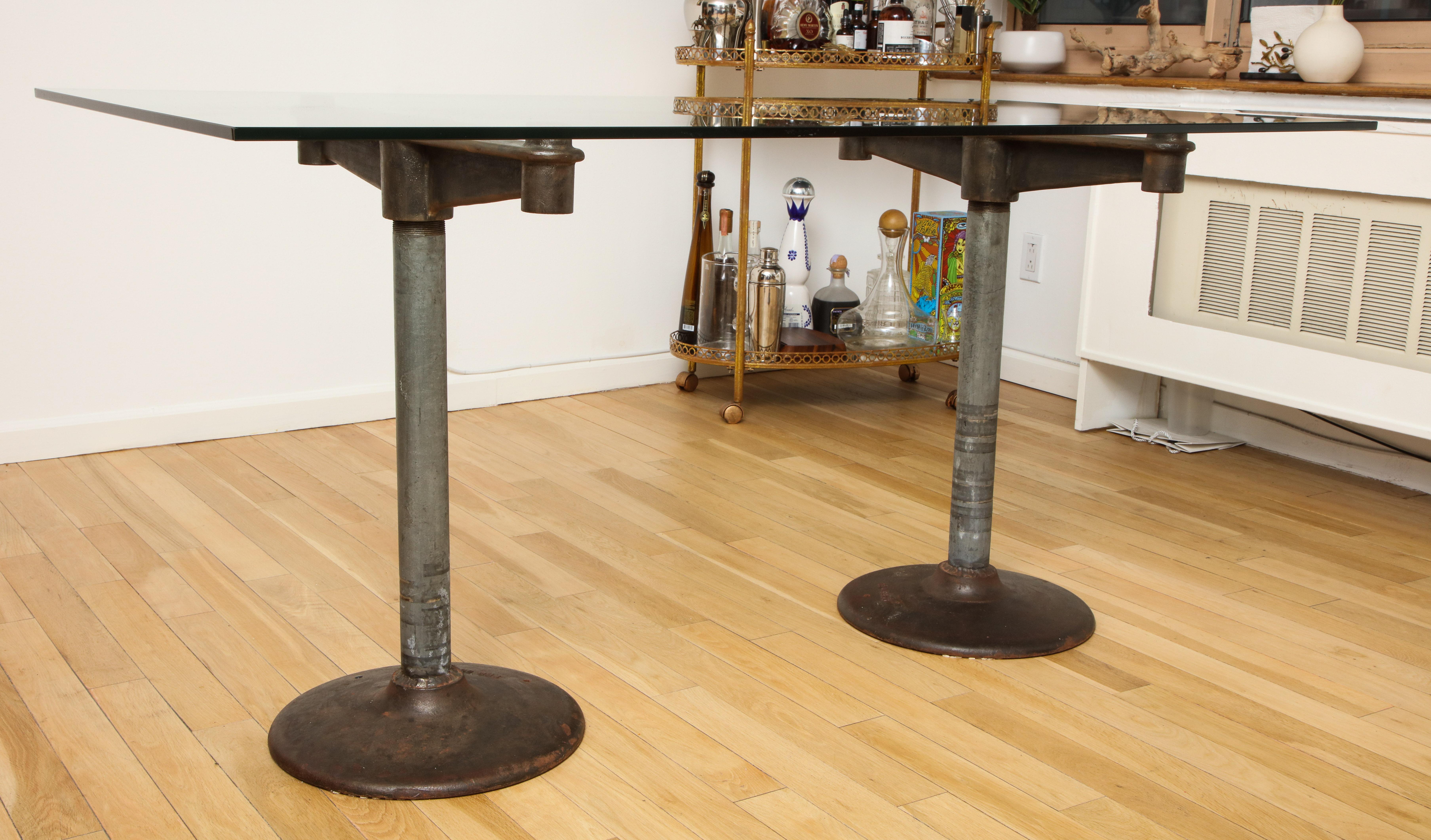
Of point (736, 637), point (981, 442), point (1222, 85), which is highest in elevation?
point (1222, 85)

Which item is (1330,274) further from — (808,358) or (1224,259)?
(808,358)

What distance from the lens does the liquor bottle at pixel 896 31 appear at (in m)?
2.86

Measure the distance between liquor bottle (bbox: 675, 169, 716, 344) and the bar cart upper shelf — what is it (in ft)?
0.08

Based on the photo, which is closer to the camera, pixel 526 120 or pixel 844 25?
pixel 526 120

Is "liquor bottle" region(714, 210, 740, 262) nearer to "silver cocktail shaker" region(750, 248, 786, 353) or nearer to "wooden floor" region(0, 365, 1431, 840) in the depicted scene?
"silver cocktail shaker" region(750, 248, 786, 353)

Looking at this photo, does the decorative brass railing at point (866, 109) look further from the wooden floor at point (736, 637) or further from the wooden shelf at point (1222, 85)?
the wooden floor at point (736, 637)

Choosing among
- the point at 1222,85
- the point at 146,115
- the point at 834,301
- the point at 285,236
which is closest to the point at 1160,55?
the point at 1222,85

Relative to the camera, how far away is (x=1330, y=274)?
246cm

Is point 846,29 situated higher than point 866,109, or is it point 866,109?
point 846,29

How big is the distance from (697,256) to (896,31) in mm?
699

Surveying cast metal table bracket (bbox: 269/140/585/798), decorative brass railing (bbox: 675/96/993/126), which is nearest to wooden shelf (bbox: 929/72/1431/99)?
decorative brass railing (bbox: 675/96/993/126)

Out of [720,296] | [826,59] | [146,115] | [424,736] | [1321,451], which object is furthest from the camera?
[720,296]

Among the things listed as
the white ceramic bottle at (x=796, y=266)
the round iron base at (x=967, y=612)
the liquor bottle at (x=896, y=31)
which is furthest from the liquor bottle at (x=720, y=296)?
the round iron base at (x=967, y=612)

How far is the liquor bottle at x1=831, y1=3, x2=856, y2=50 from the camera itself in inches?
115
